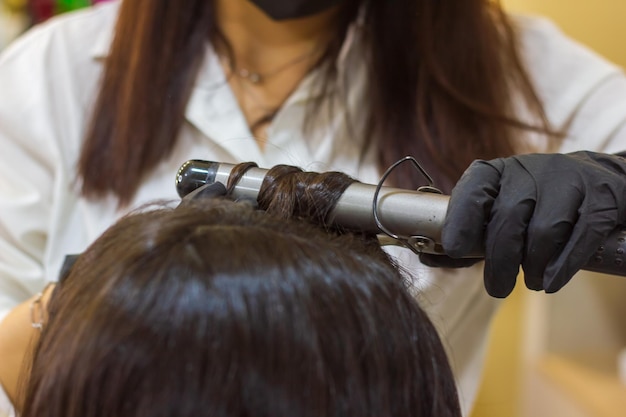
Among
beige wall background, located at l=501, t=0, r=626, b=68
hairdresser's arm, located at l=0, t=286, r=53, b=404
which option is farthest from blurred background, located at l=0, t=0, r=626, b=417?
hairdresser's arm, located at l=0, t=286, r=53, b=404

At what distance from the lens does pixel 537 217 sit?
1.52 ft

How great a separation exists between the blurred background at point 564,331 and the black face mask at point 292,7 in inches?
24.7

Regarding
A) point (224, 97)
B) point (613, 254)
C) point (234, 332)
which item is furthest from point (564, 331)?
point (234, 332)

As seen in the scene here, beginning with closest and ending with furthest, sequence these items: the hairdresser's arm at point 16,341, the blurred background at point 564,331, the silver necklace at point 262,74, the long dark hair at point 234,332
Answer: the long dark hair at point 234,332, the hairdresser's arm at point 16,341, the silver necklace at point 262,74, the blurred background at point 564,331

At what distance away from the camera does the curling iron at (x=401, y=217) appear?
0.47 meters

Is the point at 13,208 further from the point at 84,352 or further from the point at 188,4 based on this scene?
the point at 84,352

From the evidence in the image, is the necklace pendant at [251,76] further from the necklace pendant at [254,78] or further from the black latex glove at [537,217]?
the black latex glove at [537,217]

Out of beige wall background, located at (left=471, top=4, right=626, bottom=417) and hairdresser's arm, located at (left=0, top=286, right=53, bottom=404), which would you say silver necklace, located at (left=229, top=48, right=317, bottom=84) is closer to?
hairdresser's arm, located at (left=0, top=286, right=53, bottom=404)

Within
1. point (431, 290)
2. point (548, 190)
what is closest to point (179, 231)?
point (548, 190)

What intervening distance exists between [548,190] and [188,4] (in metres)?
0.61

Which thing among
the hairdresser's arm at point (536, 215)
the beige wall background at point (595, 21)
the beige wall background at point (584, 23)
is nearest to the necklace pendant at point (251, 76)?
the hairdresser's arm at point (536, 215)

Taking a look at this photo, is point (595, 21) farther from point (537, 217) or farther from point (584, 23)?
point (537, 217)

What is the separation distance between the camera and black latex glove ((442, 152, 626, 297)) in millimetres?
458

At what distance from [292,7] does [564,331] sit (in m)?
1.20
